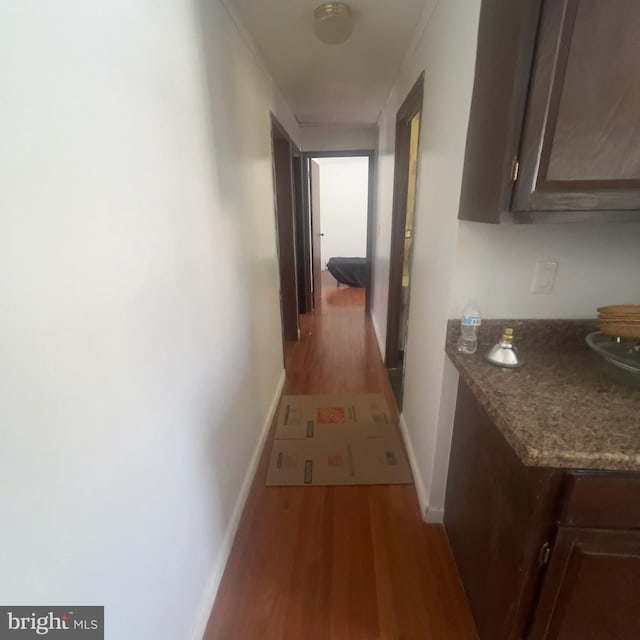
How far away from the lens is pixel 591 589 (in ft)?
2.72

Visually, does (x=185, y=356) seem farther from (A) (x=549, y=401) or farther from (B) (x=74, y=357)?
(A) (x=549, y=401)

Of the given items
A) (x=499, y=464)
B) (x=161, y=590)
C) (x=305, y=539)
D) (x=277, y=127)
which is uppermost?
(x=277, y=127)

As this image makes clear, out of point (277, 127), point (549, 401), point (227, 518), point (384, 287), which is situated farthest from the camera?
point (384, 287)

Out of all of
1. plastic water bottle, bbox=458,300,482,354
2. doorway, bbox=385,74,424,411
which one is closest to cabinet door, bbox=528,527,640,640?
plastic water bottle, bbox=458,300,482,354

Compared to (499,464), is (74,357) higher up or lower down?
higher up

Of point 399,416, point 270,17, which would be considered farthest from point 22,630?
point 270,17

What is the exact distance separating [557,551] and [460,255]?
0.89 m

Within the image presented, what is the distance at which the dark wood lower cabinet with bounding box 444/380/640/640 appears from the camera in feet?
2.50

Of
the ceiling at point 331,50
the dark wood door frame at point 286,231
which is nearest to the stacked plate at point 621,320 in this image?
the ceiling at point 331,50

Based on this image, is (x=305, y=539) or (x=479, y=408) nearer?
(x=479, y=408)

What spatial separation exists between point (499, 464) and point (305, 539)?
97 centimetres

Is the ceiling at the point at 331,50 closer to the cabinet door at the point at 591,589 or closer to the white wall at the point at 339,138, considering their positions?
the white wall at the point at 339,138

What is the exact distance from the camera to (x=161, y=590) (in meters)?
0.95

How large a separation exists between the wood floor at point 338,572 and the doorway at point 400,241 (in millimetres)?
915
